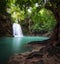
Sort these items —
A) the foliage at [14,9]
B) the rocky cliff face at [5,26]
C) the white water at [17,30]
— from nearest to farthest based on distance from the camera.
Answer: the foliage at [14,9], the rocky cliff face at [5,26], the white water at [17,30]

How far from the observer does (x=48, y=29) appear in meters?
48.4

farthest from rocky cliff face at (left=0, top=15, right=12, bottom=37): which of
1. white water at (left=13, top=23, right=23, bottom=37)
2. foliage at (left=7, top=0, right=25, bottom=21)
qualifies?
white water at (left=13, top=23, right=23, bottom=37)

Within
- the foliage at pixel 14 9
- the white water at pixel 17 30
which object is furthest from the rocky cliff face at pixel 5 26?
the white water at pixel 17 30

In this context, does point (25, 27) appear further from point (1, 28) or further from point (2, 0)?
point (2, 0)

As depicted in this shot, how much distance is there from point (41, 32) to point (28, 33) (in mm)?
3917

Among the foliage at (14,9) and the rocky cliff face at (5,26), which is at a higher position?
the foliage at (14,9)

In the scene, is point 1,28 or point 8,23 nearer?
point 1,28

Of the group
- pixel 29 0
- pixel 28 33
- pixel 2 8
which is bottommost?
pixel 28 33

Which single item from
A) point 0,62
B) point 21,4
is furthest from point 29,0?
point 0,62

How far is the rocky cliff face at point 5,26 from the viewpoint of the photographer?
40.6 meters

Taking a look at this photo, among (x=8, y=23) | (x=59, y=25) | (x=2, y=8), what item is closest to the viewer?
(x=2, y=8)

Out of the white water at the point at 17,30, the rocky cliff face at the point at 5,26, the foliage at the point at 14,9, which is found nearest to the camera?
the foliage at the point at 14,9

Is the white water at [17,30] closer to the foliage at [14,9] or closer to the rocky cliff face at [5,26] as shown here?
the foliage at [14,9]

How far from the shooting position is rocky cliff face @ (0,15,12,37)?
40.6 metres
